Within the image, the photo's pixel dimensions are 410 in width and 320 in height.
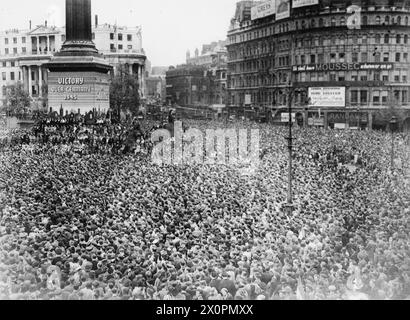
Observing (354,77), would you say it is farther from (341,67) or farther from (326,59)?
(326,59)

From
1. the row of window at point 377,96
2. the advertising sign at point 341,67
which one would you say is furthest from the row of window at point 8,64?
the row of window at point 377,96

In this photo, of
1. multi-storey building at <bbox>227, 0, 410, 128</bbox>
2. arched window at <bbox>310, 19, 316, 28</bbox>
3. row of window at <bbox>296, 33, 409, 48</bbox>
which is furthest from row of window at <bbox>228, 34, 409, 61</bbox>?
arched window at <bbox>310, 19, 316, 28</bbox>

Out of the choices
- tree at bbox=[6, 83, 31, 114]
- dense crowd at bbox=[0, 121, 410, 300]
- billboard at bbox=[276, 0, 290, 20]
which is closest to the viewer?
dense crowd at bbox=[0, 121, 410, 300]

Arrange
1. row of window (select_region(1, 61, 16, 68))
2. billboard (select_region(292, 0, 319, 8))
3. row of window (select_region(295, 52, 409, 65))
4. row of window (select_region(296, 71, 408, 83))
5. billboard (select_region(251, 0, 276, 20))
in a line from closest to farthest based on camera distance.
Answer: row of window (select_region(296, 71, 408, 83)) < row of window (select_region(295, 52, 409, 65)) < billboard (select_region(292, 0, 319, 8)) < billboard (select_region(251, 0, 276, 20)) < row of window (select_region(1, 61, 16, 68))

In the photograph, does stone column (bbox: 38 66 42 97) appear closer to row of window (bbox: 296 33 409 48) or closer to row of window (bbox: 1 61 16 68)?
row of window (bbox: 1 61 16 68)
